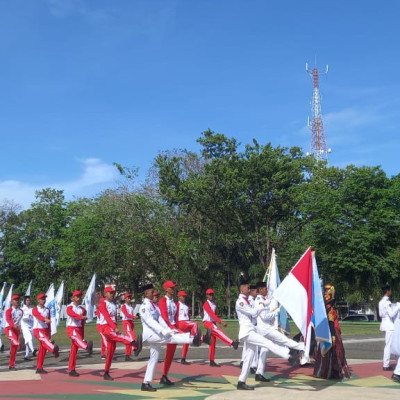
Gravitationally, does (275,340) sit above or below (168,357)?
above

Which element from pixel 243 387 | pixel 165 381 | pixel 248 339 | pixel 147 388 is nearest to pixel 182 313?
pixel 165 381

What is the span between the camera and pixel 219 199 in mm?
46156

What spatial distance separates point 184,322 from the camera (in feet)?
47.0

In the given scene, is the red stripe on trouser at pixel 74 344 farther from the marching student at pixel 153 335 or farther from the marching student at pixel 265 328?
the marching student at pixel 265 328

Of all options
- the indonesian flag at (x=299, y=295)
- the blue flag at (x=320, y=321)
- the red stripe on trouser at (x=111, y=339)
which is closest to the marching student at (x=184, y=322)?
the red stripe on trouser at (x=111, y=339)

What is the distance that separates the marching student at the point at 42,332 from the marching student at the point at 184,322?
299 centimetres

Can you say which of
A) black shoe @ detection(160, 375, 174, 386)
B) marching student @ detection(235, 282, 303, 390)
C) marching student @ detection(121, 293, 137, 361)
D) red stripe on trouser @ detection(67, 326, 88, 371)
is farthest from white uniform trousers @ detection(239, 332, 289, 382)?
marching student @ detection(121, 293, 137, 361)

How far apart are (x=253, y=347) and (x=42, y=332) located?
557cm

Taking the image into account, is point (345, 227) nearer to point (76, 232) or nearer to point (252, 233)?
point (252, 233)

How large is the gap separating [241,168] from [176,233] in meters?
9.79

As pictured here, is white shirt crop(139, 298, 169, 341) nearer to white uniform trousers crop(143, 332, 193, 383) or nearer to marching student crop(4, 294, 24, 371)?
white uniform trousers crop(143, 332, 193, 383)

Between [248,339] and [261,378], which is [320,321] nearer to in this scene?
[248,339]

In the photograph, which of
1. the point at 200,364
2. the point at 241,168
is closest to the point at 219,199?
the point at 241,168

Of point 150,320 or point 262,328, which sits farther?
point 262,328
